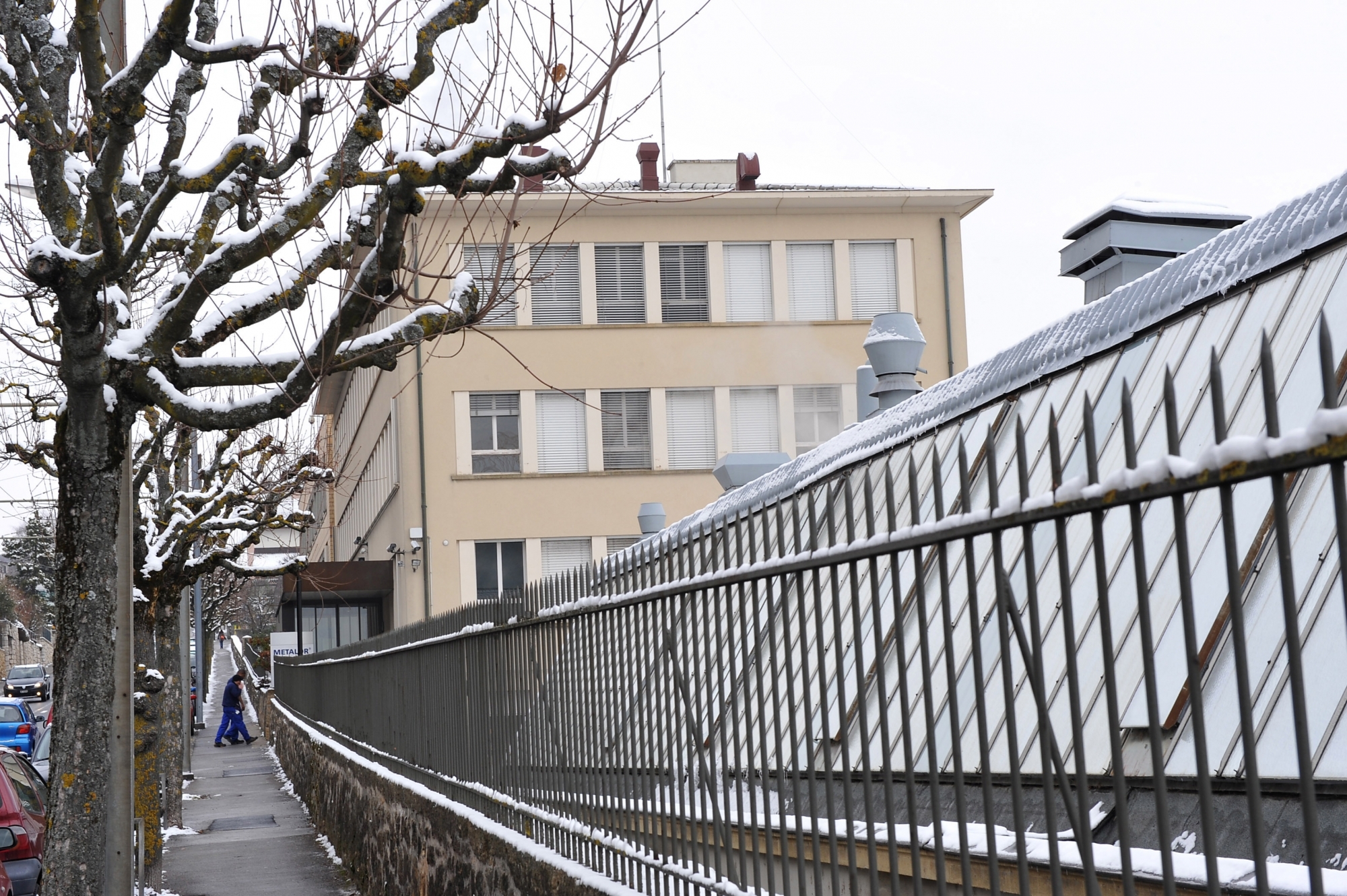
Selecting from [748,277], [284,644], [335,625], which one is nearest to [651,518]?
[748,277]

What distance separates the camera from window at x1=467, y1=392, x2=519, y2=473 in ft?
122

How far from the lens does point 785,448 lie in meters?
38.6

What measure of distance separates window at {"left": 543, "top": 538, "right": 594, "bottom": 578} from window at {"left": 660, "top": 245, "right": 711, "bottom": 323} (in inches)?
248

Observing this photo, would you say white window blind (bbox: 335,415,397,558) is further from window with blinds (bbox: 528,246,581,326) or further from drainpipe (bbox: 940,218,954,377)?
drainpipe (bbox: 940,218,954,377)

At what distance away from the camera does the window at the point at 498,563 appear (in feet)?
121

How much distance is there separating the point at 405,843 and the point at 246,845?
25.8 feet

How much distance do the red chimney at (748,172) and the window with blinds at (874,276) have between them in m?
3.53

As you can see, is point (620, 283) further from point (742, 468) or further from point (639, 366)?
point (742, 468)

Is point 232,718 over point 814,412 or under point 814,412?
under

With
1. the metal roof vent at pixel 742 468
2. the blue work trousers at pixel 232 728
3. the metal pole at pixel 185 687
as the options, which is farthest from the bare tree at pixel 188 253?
the blue work trousers at pixel 232 728

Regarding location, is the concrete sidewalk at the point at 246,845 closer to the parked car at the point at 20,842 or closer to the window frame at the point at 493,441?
the parked car at the point at 20,842

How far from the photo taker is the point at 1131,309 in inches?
297

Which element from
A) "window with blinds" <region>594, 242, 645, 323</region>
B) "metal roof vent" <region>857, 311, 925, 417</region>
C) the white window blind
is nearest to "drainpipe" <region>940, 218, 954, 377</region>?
"window with blinds" <region>594, 242, 645, 323</region>

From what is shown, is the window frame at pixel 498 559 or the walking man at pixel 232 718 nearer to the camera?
the window frame at pixel 498 559
